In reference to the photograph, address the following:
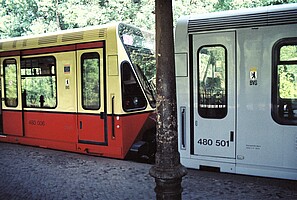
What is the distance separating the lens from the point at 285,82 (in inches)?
223

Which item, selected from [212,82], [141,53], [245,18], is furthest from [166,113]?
[141,53]

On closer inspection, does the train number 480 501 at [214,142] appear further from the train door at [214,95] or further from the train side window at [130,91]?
the train side window at [130,91]

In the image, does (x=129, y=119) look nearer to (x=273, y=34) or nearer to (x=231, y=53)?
(x=231, y=53)

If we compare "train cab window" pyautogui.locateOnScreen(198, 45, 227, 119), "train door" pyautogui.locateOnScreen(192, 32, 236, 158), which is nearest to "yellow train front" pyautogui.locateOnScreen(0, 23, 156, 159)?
"train door" pyautogui.locateOnScreen(192, 32, 236, 158)

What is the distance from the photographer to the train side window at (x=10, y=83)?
31.2 feet

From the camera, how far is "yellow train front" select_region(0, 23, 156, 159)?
24.4 feet

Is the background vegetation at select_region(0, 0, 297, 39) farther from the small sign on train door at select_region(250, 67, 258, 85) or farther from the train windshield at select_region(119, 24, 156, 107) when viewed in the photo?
the small sign on train door at select_region(250, 67, 258, 85)

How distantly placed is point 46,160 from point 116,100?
211 centimetres

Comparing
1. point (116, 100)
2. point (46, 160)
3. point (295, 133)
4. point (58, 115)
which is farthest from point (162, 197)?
point (58, 115)

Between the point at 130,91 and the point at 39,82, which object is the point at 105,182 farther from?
the point at 39,82

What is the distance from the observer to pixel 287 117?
5641 millimetres

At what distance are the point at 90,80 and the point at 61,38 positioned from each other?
4.42 feet

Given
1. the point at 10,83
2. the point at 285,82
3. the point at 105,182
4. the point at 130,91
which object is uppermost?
the point at 10,83

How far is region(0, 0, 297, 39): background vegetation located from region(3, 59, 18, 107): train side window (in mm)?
5863
